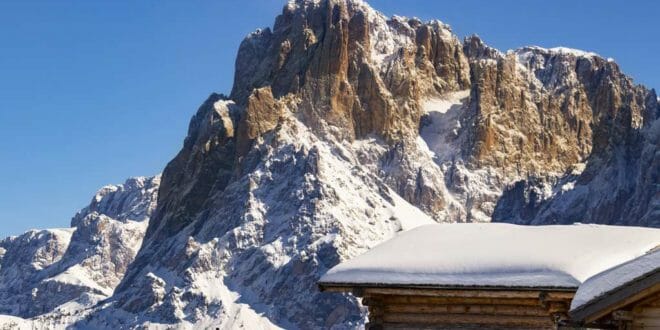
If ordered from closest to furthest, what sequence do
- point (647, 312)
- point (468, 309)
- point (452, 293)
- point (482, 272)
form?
point (647, 312)
point (482, 272)
point (452, 293)
point (468, 309)

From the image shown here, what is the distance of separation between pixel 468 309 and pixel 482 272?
1770 mm

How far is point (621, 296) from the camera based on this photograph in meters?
14.6

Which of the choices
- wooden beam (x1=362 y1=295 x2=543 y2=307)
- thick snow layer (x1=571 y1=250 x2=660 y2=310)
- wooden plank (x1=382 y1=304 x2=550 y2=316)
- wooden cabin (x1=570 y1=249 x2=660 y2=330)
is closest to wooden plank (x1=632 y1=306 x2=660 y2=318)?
wooden cabin (x1=570 y1=249 x2=660 y2=330)

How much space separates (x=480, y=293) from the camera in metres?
19.9

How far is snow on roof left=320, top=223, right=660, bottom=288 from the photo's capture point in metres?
19.0

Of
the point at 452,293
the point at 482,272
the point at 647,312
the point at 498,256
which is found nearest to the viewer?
the point at 647,312

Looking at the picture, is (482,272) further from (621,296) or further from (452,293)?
(621,296)

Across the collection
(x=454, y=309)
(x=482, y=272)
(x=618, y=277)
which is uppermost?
(x=482, y=272)

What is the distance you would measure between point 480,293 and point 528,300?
1255 millimetres

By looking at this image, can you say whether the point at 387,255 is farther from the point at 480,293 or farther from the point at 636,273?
the point at 636,273

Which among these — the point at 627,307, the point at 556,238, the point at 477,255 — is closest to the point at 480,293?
the point at 477,255

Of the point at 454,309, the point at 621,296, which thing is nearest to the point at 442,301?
the point at 454,309

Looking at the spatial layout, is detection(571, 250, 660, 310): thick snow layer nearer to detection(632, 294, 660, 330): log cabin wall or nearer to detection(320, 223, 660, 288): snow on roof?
detection(632, 294, 660, 330): log cabin wall

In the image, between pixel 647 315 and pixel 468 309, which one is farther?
pixel 468 309
